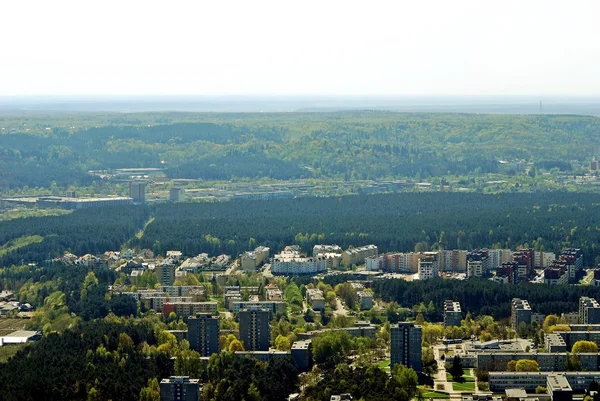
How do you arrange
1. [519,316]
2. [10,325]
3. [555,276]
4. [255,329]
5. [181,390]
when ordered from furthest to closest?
[555,276] → [10,325] → [519,316] → [255,329] → [181,390]

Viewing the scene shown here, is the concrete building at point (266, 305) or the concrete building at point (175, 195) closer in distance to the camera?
the concrete building at point (266, 305)

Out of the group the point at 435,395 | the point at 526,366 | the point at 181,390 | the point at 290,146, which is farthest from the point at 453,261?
the point at 290,146

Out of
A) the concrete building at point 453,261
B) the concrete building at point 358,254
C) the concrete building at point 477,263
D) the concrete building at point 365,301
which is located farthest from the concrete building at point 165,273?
the concrete building at point 477,263

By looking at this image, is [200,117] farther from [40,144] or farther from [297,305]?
[297,305]

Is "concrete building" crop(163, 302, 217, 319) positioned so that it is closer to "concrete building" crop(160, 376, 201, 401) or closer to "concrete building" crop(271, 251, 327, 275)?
"concrete building" crop(271, 251, 327, 275)

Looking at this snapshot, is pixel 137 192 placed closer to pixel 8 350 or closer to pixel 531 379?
pixel 8 350

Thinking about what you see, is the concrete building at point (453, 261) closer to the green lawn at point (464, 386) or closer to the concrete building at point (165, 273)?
the concrete building at point (165, 273)
